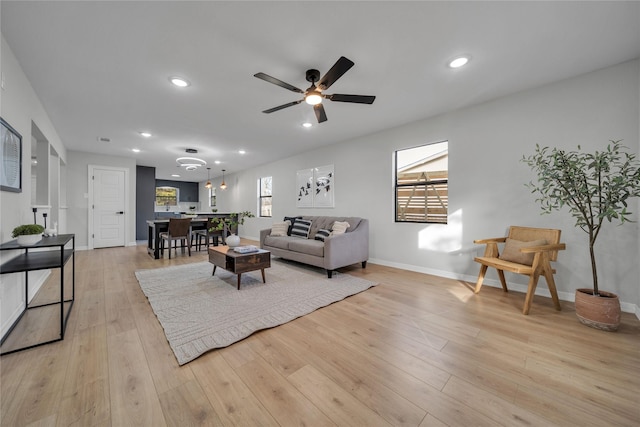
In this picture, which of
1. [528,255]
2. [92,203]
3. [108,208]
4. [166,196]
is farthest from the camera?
[166,196]

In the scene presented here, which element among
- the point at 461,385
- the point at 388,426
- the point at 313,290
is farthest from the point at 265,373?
the point at 313,290

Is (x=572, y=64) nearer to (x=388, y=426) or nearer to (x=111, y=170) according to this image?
(x=388, y=426)

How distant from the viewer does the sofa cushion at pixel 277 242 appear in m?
4.52

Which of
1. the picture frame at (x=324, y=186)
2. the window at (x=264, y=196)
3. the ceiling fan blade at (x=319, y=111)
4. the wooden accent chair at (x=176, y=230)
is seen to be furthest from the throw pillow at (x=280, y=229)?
the ceiling fan blade at (x=319, y=111)

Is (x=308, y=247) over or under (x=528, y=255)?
under

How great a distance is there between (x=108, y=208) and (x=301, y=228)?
530cm

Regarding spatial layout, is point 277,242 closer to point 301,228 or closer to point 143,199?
point 301,228

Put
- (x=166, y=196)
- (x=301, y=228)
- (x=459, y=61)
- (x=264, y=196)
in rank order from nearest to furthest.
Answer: (x=459, y=61) → (x=301, y=228) → (x=264, y=196) → (x=166, y=196)

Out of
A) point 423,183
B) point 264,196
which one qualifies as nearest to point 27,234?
point 423,183

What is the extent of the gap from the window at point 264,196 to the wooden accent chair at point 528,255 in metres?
6.06

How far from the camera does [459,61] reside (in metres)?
2.40

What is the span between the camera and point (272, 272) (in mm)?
3916

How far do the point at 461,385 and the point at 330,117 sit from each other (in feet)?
11.8

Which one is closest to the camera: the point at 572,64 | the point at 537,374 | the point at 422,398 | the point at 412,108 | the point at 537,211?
the point at 422,398
